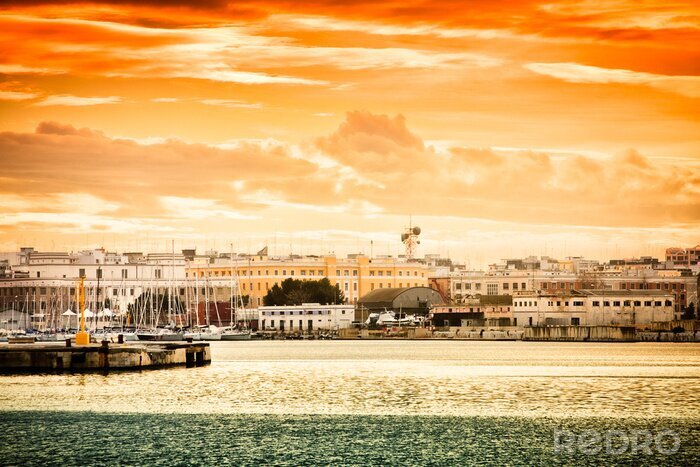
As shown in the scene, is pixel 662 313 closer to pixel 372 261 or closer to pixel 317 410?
pixel 372 261

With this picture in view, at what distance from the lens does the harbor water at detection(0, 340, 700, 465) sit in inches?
1722

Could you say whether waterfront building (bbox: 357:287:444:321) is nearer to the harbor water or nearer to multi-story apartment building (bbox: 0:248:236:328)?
multi-story apartment building (bbox: 0:248:236:328)

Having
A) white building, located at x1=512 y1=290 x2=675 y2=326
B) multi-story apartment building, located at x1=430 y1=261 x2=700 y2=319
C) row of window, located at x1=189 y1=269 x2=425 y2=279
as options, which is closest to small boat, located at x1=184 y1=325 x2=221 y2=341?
white building, located at x1=512 y1=290 x2=675 y2=326

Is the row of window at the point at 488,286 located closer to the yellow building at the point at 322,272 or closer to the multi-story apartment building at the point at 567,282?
the multi-story apartment building at the point at 567,282

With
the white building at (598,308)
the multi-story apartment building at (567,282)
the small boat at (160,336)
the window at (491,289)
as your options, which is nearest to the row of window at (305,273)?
the multi-story apartment building at (567,282)

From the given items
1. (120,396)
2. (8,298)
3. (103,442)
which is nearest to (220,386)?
(120,396)

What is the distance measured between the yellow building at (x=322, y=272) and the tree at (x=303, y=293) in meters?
9.27

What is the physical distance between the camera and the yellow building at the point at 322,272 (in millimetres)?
184000

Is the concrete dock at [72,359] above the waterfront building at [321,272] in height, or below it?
below

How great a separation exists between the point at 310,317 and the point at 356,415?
4167 inches

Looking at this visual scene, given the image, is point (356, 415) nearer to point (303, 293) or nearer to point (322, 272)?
point (303, 293)

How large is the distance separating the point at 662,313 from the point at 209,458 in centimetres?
10300

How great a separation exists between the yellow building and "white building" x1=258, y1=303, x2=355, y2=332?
1999 cm

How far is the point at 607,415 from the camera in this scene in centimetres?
5444
